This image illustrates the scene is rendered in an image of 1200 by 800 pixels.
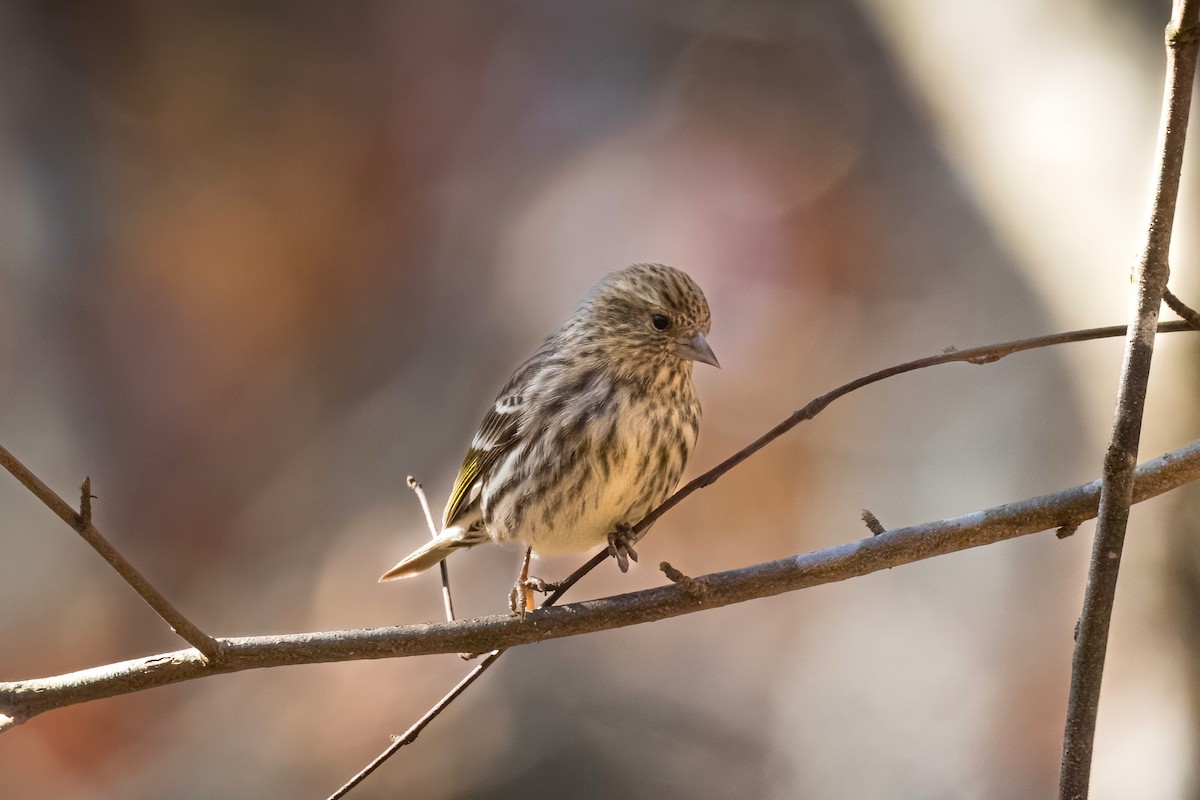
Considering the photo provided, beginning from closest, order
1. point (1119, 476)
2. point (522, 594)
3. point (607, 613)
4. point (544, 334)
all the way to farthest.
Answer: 1. point (1119, 476)
2. point (607, 613)
3. point (522, 594)
4. point (544, 334)

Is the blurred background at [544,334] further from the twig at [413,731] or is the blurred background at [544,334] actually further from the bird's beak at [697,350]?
the twig at [413,731]

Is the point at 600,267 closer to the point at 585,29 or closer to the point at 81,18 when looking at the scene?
the point at 585,29

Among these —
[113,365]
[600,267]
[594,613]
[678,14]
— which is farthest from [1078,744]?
[113,365]

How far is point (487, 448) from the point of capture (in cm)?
158

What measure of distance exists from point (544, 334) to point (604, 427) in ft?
3.25

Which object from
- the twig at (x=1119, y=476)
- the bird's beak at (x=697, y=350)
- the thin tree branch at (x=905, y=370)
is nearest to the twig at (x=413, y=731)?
the thin tree branch at (x=905, y=370)

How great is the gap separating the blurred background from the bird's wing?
64 centimetres

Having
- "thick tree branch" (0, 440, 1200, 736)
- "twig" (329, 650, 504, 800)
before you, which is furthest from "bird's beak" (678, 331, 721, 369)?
"twig" (329, 650, 504, 800)

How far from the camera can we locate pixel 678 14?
7.97 ft

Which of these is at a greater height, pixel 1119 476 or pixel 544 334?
pixel 544 334

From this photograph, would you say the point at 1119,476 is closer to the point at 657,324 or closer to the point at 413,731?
the point at 657,324

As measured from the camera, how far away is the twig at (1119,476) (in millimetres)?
875

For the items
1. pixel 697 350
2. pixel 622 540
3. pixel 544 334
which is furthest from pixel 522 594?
pixel 544 334

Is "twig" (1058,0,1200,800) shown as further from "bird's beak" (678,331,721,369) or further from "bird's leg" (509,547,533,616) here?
"bird's leg" (509,547,533,616)
